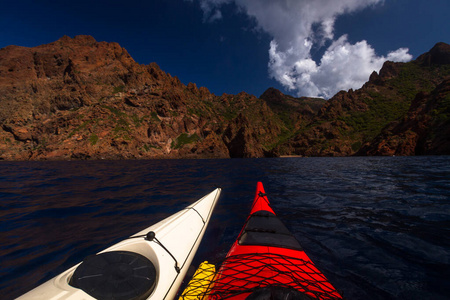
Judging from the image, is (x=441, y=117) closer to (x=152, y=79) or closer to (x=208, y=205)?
(x=208, y=205)

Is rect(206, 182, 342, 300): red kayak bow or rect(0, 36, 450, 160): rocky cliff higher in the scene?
rect(0, 36, 450, 160): rocky cliff

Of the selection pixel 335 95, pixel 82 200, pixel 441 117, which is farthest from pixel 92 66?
pixel 335 95

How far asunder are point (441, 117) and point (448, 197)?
67.0 meters

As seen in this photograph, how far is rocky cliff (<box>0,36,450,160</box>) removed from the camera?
7125 centimetres

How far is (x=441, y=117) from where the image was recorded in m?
47.5

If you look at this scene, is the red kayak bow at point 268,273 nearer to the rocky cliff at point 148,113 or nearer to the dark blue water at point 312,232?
the dark blue water at point 312,232

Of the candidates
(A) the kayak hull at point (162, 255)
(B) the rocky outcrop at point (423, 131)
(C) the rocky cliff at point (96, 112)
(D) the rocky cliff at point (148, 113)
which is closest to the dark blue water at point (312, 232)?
(A) the kayak hull at point (162, 255)

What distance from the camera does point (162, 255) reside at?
9.27ft

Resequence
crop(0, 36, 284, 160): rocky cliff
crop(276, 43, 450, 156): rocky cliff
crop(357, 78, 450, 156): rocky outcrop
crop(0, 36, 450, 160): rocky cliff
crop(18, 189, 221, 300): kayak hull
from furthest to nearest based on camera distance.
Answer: crop(0, 36, 284, 160): rocky cliff → crop(0, 36, 450, 160): rocky cliff → crop(276, 43, 450, 156): rocky cliff → crop(357, 78, 450, 156): rocky outcrop → crop(18, 189, 221, 300): kayak hull

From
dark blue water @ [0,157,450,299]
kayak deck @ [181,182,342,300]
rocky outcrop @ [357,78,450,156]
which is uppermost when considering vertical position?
rocky outcrop @ [357,78,450,156]

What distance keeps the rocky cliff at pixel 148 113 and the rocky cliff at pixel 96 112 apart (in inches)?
19.6

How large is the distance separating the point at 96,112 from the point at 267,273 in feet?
370

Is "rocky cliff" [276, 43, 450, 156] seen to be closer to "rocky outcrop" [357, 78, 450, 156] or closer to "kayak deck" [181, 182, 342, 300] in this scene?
"rocky outcrop" [357, 78, 450, 156]

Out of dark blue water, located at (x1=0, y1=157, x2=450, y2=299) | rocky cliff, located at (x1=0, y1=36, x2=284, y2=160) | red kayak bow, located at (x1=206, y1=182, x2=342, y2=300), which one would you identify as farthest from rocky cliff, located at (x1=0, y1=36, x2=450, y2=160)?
red kayak bow, located at (x1=206, y1=182, x2=342, y2=300)
